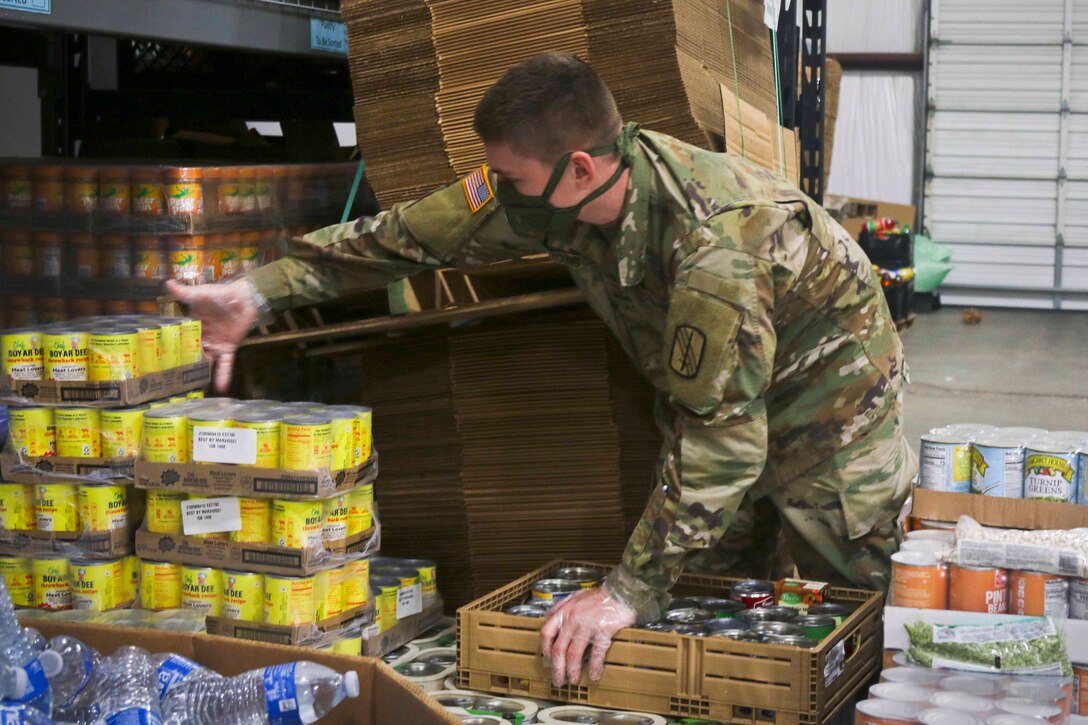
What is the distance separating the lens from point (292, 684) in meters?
2.32

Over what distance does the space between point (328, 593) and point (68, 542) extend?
0.71 metres

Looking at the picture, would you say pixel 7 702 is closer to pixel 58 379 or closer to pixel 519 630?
pixel 519 630

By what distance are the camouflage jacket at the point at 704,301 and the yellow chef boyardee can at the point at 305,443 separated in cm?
44

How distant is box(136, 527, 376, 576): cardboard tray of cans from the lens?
3.22 metres

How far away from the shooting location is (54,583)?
3.39 m

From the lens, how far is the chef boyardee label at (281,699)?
2.31 metres

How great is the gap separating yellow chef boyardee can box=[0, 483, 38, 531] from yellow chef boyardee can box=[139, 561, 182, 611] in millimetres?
351

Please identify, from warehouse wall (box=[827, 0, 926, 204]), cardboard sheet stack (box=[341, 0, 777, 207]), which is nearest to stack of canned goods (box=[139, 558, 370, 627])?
cardboard sheet stack (box=[341, 0, 777, 207])

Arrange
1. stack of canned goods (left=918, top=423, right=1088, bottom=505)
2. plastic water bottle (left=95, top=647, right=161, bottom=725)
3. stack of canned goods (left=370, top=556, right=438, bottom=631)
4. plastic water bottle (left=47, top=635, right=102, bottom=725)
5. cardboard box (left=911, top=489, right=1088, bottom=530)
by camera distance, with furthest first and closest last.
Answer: stack of canned goods (left=370, top=556, right=438, bottom=631) → stack of canned goods (left=918, top=423, right=1088, bottom=505) → cardboard box (left=911, top=489, right=1088, bottom=530) → plastic water bottle (left=47, top=635, right=102, bottom=725) → plastic water bottle (left=95, top=647, right=161, bottom=725)

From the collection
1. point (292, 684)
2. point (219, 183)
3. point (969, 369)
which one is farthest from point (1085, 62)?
point (292, 684)

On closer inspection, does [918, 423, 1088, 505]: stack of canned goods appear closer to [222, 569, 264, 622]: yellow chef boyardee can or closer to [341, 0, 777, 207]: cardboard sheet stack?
[341, 0, 777, 207]: cardboard sheet stack

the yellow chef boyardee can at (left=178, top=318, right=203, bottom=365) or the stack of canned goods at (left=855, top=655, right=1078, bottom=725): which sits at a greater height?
the yellow chef boyardee can at (left=178, top=318, right=203, bottom=365)

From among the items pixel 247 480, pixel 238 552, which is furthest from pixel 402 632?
pixel 247 480

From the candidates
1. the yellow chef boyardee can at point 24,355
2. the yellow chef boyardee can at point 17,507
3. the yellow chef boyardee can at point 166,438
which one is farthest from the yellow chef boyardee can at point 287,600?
the yellow chef boyardee can at point 24,355
